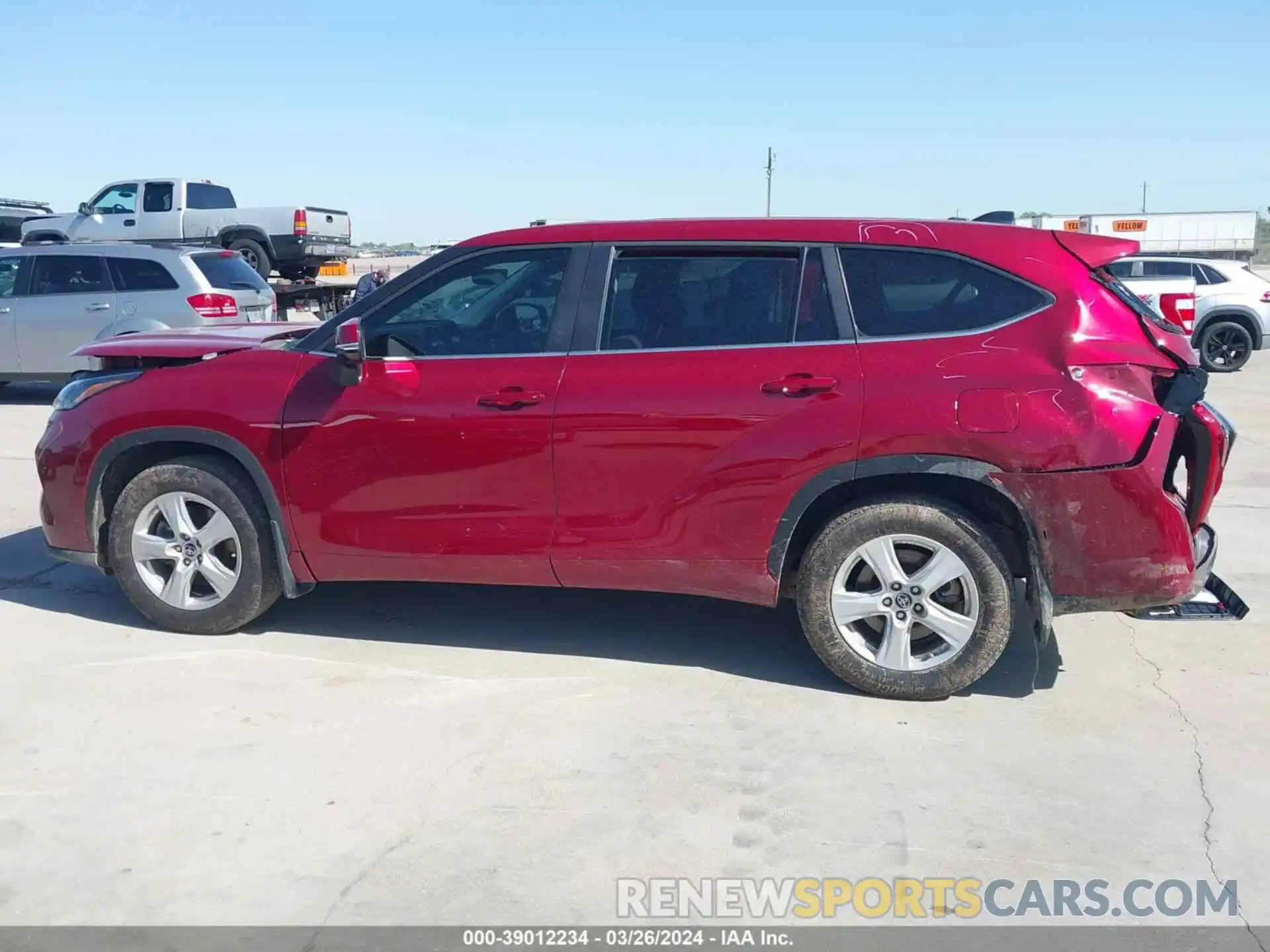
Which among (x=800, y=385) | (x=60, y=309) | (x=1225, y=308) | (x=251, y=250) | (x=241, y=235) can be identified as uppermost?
(x=241, y=235)

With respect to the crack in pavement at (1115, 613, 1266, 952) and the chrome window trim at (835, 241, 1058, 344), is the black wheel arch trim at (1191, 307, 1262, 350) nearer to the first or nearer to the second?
the crack in pavement at (1115, 613, 1266, 952)

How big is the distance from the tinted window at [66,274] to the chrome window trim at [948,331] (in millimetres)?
10691

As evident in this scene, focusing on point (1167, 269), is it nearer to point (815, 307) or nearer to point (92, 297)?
point (92, 297)

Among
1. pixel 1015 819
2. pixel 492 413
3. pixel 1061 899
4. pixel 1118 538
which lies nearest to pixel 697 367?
pixel 492 413

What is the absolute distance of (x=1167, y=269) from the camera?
1789 cm

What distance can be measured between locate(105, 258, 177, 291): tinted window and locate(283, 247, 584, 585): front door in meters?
8.59

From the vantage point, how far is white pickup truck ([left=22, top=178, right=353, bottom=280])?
20.7 metres

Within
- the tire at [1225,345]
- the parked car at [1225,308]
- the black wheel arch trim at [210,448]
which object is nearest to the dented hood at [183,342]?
the black wheel arch trim at [210,448]

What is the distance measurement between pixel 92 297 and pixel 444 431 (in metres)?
9.67

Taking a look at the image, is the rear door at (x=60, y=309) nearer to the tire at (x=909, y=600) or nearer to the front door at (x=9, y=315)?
the front door at (x=9, y=315)

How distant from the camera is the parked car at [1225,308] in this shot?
55.7 ft

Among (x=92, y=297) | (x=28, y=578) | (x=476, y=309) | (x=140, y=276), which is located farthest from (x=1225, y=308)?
(x=28, y=578)

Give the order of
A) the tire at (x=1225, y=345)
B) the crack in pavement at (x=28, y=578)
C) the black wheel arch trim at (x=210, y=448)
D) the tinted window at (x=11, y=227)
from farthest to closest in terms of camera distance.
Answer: the tinted window at (x=11, y=227) → the tire at (x=1225, y=345) → the crack in pavement at (x=28, y=578) → the black wheel arch trim at (x=210, y=448)

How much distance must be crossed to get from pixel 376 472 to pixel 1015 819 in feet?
9.16
